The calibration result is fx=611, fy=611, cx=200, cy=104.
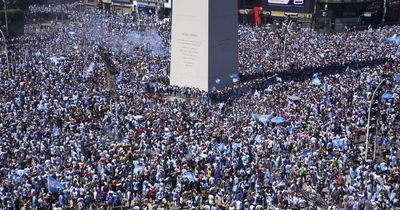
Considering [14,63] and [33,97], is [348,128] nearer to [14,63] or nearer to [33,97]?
[33,97]

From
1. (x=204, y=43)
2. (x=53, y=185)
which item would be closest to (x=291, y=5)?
(x=204, y=43)

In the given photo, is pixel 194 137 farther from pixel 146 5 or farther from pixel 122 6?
pixel 122 6

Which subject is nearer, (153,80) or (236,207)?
(236,207)

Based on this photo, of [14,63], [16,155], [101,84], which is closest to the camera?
[16,155]

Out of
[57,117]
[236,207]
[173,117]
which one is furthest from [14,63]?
[236,207]

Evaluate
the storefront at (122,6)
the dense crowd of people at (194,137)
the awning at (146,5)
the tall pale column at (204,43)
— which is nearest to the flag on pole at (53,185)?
the dense crowd of people at (194,137)

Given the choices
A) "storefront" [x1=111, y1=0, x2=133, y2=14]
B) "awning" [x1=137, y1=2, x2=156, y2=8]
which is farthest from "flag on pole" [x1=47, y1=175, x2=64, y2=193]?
"storefront" [x1=111, y1=0, x2=133, y2=14]
